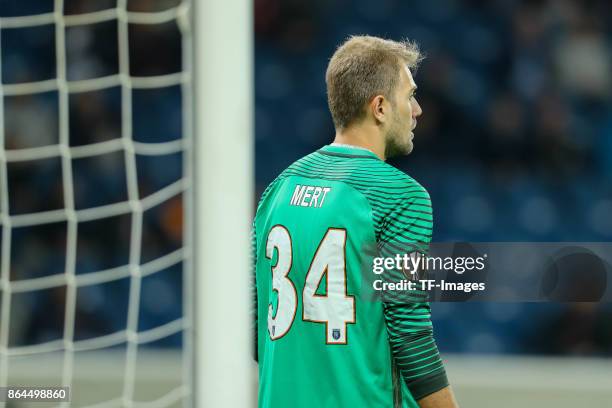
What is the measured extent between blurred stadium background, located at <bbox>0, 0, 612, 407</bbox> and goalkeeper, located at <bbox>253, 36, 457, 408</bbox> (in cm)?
223

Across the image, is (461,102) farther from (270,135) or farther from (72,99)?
(72,99)

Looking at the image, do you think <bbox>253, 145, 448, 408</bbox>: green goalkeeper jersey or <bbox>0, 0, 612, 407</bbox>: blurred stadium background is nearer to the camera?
<bbox>253, 145, 448, 408</bbox>: green goalkeeper jersey

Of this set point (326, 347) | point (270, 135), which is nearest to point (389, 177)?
point (326, 347)

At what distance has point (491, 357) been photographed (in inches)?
167

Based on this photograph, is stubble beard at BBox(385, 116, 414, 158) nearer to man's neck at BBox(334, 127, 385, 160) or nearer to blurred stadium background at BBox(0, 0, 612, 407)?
man's neck at BBox(334, 127, 385, 160)

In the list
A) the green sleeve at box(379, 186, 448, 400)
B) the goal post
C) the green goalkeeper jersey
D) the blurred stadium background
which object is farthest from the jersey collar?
the blurred stadium background

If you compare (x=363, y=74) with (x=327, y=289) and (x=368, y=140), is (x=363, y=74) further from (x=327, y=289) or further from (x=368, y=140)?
(x=327, y=289)

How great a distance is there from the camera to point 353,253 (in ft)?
5.72

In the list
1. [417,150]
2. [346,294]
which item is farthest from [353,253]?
[417,150]

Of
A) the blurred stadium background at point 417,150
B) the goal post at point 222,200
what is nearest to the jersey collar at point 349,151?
the goal post at point 222,200

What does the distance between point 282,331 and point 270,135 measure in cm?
313

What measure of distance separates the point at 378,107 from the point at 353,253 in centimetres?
29

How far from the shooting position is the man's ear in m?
1.80

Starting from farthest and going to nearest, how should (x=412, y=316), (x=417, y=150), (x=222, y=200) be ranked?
1. (x=417, y=150)
2. (x=222, y=200)
3. (x=412, y=316)
